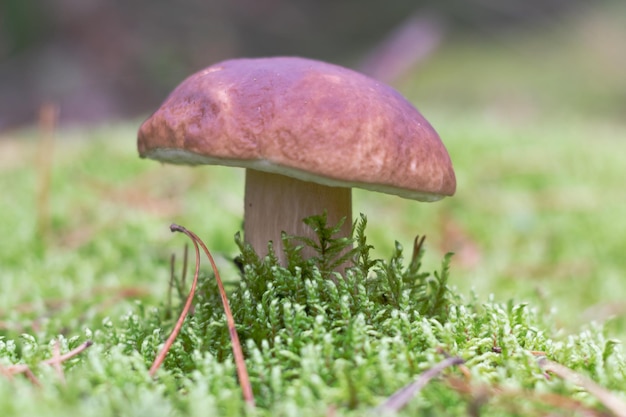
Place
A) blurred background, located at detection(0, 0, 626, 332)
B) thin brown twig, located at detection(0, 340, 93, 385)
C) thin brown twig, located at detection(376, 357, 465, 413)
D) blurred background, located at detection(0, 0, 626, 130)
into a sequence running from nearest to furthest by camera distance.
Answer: thin brown twig, located at detection(376, 357, 465, 413) < thin brown twig, located at detection(0, 340, 93, 385) < blurred background, located at detection(0, 0, 626, 332) < blurred background, located at detection(0, 0, 626, 130)

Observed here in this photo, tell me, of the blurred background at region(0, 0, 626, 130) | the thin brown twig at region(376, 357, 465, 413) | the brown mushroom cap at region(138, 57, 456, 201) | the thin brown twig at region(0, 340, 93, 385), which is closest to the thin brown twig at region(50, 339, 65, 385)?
the thin brown twig at region(0, 340, 93, 385)

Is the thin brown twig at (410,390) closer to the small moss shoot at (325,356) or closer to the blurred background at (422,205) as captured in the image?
the small moss shoot at (325,356)

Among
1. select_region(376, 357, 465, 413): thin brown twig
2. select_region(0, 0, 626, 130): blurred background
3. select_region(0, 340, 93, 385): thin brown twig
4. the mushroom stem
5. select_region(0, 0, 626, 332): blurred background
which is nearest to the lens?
select_region(376, 357, 465, 413): thin brown twig

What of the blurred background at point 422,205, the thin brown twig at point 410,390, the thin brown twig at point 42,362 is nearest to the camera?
the thin brown twig at point 410,390

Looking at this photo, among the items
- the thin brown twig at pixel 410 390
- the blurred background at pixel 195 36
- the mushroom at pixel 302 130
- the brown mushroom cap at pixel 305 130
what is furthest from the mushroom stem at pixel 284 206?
the blurred background at pixel 195 36

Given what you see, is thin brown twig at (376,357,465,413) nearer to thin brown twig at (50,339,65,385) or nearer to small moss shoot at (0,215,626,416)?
small moss shoot at (0,215,626,416)

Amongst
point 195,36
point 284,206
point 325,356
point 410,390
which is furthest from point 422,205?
point 195,36

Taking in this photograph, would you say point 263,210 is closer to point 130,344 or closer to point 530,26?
point 130,344
